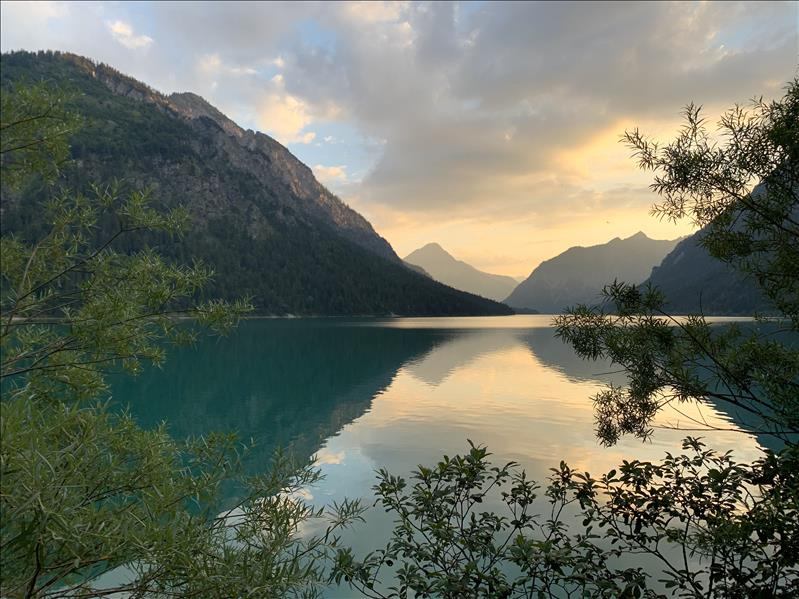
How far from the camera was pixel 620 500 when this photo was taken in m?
5.52

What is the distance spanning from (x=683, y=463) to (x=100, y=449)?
6.35m

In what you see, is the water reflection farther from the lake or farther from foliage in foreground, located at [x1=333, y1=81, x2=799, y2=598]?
foliage in foreground, located at [x1=333, y1=81, x2=799, y2=598]

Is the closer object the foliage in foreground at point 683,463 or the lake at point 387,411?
the foliage in foreground at point 683,463

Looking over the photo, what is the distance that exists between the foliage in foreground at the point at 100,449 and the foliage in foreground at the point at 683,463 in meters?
1.52

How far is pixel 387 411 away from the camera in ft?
103

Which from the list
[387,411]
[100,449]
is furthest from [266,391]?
[100,449]

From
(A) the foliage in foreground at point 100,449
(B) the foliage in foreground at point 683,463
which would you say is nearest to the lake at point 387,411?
(B) the foliage in foreground at point 683,463

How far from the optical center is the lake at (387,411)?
20641mm

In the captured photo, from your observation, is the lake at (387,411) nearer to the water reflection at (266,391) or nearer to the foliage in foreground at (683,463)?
the water reflection at (266,391)

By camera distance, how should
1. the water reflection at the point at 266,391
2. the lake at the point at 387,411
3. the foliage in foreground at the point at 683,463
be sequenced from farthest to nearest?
the water reflection at the point at 266,391
the lake at the point at 387,411
the foliage in foreground at the point at 683,463

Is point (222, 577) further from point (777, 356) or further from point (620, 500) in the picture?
point (777, 356)

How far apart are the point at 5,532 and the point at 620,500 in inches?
229

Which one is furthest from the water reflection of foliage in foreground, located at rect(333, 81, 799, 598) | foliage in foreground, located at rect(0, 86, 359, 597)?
foliage in foreground, located at rect(333, 81, 799, 598)

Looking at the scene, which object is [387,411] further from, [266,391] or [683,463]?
[683,463]
